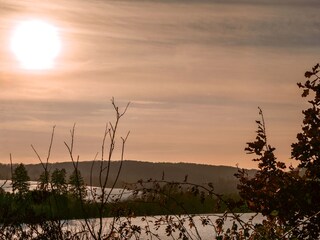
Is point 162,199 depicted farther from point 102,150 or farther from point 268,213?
point 102,150

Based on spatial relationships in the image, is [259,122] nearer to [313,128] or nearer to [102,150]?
[313,128]

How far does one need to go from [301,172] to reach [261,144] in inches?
27.6

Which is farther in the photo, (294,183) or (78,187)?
(294,183)

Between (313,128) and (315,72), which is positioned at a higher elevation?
(315,72)

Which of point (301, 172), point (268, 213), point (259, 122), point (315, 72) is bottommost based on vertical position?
point (268, 213)

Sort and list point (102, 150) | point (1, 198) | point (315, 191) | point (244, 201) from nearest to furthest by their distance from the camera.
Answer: point (102, 150), point (315, 191), point (244, 201), point (1, 198)

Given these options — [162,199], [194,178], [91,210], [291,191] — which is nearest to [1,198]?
[91,210]

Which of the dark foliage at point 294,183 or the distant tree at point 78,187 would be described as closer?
the distant tree at point 78,187

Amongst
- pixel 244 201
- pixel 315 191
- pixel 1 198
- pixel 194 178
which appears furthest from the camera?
pixel 194 178

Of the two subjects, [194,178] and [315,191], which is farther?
[194,178]

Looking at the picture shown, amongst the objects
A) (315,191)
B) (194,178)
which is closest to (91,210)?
(315,191)

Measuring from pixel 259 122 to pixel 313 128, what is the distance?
745 millimetres

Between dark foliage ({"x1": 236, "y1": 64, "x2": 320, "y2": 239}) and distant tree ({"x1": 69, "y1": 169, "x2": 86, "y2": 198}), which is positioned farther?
dark foliage ({"x1": 236, "y1": 64, "x2": 320, "y2": 239})

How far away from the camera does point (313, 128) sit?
919 centimetres
